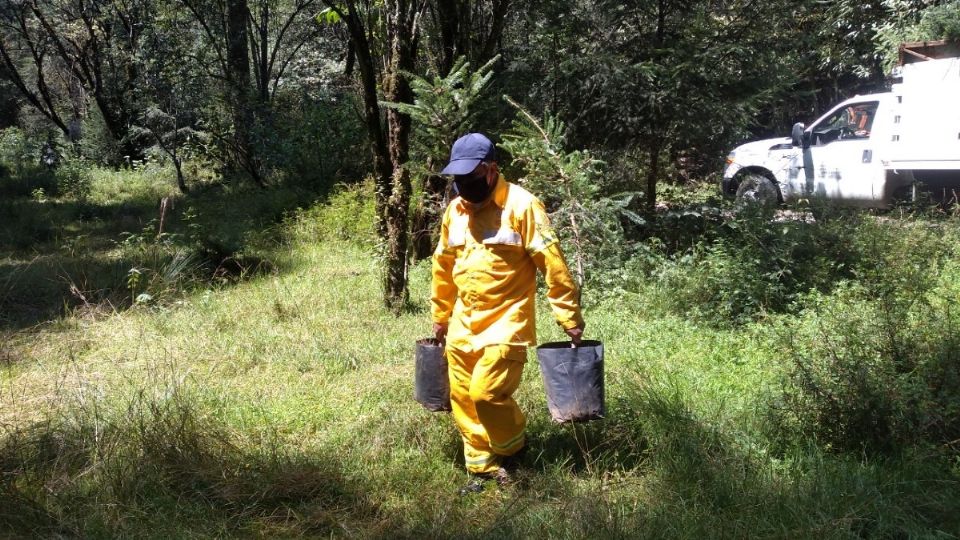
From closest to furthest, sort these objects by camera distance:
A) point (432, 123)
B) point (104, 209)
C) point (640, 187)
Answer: point (432, 123)
point (640, 187)
point (104, 209)

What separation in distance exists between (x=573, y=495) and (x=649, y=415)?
28.3 inches

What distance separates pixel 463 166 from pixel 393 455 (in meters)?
1.75

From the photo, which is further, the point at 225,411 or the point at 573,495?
the point at 225,411

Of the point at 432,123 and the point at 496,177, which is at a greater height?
the point at 432,123

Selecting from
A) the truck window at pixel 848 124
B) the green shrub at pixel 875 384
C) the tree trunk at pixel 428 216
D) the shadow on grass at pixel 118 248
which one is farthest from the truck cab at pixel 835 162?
the shadow on grass at pixel 118 248

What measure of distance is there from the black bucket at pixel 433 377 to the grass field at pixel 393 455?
1.19ft

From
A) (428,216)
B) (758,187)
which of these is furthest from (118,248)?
(758,187)

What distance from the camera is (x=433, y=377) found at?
418cm

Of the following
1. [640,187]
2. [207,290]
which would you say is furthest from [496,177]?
[640,187]

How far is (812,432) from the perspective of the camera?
159 inches

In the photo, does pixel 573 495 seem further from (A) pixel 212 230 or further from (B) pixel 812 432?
(A) pixel 212 230

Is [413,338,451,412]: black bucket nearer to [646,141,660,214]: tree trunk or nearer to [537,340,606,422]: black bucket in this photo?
[537,340,606,422]: black bucket

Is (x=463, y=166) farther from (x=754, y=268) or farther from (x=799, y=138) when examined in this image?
(x=799, y=138)

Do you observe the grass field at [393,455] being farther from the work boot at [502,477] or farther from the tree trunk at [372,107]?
the tree trunk at [372,107]
